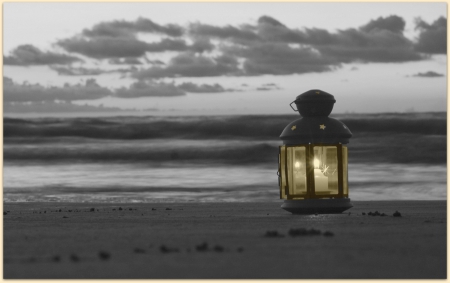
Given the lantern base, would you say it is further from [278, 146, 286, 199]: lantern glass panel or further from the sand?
the sand

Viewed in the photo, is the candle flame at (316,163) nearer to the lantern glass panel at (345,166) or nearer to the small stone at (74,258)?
the lantern glass panel at (345,166)

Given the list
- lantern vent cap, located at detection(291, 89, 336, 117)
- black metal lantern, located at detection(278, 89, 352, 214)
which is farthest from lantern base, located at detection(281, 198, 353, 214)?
lantern vent cap, located at detection(291, 89, 336, 117)

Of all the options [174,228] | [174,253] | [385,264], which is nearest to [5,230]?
[174,228]

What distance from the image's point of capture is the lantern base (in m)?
28.6

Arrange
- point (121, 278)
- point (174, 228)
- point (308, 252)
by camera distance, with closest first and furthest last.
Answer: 1. point (121, 278)
2. point (308, 252)
3. point (174, 228)

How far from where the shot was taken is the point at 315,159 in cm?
2891

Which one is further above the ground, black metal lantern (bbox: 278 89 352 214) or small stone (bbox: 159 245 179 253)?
black metal lantern (bbox: 278 89 352 214)

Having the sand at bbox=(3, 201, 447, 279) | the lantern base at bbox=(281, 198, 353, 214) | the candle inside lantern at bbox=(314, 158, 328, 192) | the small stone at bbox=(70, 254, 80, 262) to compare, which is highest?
the candle inside lantern at bbox=(314, 158, 328, 192)

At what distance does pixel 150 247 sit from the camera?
18031mm

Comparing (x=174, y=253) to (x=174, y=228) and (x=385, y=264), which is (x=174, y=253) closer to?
(x=385, y=264)

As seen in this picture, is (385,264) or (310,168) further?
(310,168)

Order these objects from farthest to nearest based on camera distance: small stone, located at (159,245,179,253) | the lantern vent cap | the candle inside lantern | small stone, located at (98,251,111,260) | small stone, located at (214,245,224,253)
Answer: the lantern vent cap
the candle inside lantern
small stone, located at (159,245,179,253)
small stone, located at (214,245,224,253)
small stone, located at (98,251,111,260)

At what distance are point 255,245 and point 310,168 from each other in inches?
427

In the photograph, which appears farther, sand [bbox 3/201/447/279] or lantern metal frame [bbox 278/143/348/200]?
lantern metal frame [bbox 278/143/348/200]
